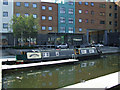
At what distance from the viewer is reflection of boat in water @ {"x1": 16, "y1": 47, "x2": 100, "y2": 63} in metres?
13.4

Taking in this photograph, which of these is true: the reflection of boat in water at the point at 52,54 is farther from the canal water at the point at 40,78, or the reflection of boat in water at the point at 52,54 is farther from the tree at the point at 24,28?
the tree at the point at 24,28

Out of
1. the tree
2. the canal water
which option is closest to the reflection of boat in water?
the canal water

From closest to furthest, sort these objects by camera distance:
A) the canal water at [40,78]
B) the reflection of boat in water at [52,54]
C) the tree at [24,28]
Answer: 1. the canal water at [40,78]
2. the reflection of boat in water at [52,54]
3. the tree at [24,28]

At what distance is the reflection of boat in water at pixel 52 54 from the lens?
43.9ft

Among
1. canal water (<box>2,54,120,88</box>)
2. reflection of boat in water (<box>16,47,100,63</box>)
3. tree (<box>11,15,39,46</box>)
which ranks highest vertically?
tree (<box>11,15,39,46</box>)

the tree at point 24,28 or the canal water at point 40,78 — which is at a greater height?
the tree at point 24,28

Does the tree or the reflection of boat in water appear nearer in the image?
the reflection of boat in water

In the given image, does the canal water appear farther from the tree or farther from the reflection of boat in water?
the tree

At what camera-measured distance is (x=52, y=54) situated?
1531 centimetres

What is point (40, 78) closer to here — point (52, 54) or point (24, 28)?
point (52, 54)

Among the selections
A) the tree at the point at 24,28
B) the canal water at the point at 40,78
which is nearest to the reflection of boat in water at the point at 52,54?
the canal water at the point at 40,78

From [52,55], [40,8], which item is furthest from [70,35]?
[52,55]

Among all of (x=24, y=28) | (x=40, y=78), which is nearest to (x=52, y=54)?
(x=40, y=78)

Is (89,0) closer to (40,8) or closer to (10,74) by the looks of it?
(40,8)
